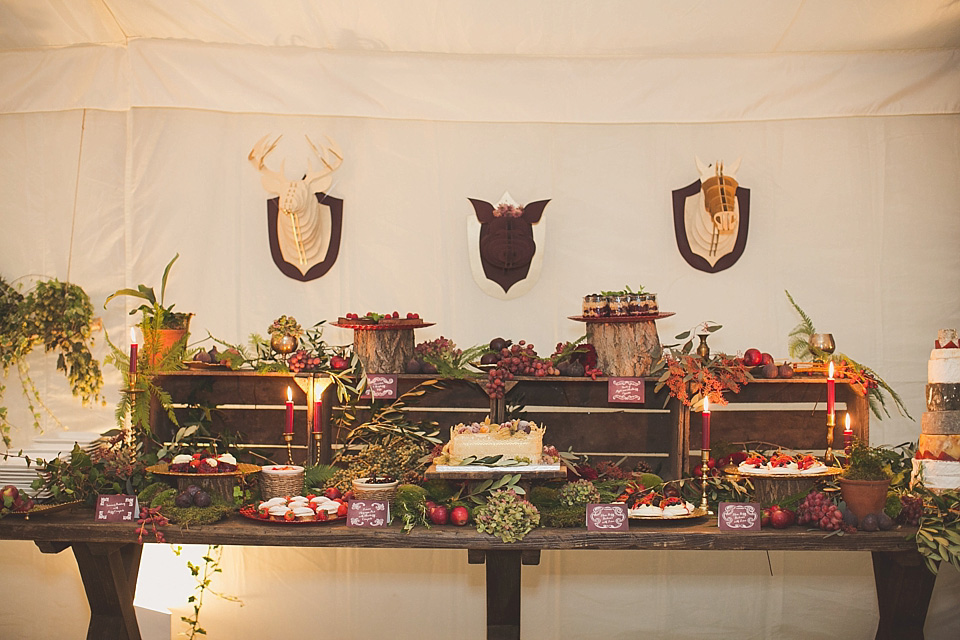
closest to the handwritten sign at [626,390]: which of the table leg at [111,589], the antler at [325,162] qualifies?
the antler at [325,162]

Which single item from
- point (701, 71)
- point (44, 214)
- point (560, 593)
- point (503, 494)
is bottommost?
point (560, 593)

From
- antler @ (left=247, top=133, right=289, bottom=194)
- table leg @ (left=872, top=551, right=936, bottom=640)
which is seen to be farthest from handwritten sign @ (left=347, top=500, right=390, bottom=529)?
table leg @ (left=872, top=551, right=936, bottom=640)

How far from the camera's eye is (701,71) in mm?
4977

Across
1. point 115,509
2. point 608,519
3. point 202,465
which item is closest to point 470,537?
point 608,519

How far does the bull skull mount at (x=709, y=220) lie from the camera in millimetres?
4801

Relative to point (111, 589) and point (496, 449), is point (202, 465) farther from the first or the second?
point (496, 449)

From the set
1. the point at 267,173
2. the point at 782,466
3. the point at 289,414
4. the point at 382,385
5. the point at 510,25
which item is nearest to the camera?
the point at 782,466

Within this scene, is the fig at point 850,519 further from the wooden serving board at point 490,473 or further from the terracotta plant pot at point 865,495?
the wooden serving board at point 490,473

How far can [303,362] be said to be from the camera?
4.10m

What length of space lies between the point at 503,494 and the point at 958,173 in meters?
3.53

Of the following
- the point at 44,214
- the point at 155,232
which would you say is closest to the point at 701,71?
the point at 155,232

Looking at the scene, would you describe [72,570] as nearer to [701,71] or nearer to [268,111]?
[268,111]

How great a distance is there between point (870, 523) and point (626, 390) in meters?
1.17

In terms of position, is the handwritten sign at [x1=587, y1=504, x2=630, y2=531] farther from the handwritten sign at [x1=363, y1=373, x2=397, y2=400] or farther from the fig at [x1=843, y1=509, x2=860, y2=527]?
the handwritten sign at [x1=363, y1=373, x2=397, y2=400]
